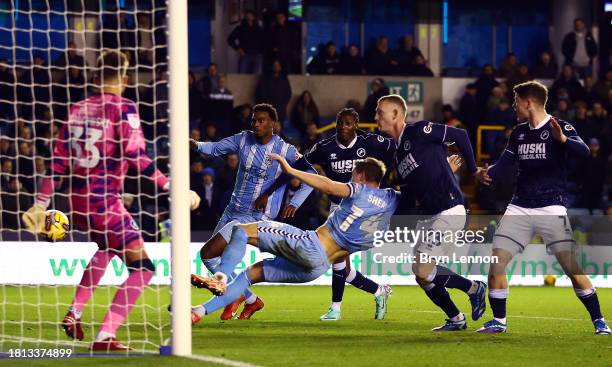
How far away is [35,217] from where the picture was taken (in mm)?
8758

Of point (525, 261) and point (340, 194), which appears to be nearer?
point (340, 194)

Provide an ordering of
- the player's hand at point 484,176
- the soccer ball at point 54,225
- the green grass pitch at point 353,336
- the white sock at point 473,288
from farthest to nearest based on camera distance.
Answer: the white sock at point 473,288, the player's hand at point 484,176, the soccer ball at point 54,225, the green grass pitch at point 353,336

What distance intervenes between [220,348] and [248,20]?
1409 cm

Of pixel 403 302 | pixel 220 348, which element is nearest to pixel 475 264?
pixel 403 302

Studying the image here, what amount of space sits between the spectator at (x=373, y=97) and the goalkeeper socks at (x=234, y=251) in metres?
11.3

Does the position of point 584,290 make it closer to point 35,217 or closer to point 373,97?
point 35,217

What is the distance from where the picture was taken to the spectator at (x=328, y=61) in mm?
23502

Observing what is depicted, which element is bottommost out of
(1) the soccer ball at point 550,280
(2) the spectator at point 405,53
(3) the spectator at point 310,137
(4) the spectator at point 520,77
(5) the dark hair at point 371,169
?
(1) the soccer ball at point 550,280

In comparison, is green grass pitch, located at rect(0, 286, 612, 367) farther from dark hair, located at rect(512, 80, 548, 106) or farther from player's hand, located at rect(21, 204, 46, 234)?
dark hair, located at rect(512, 80, 548, 106)

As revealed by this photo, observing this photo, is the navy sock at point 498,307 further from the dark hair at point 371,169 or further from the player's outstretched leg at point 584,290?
the dark hair at point 371,169

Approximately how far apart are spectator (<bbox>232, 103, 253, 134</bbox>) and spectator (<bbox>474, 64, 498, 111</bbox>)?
4.76 metres

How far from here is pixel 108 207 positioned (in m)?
8.86

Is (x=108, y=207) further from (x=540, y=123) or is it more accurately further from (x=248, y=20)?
(x=248, y=20)

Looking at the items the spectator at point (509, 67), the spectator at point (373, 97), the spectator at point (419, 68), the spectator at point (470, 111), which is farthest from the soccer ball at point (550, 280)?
the spectator at point (419, 68)
